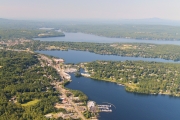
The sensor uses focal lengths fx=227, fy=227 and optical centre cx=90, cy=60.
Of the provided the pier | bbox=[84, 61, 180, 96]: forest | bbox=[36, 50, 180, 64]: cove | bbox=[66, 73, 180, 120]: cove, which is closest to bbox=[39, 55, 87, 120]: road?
bbox=[66, 73, 180, 120]: cove

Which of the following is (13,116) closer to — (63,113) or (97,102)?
(63,113)

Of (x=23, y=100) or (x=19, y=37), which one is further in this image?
(x=19, y=37)

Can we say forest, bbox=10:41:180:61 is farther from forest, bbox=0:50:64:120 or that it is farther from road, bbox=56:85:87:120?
road, bbox=56:85:87:120

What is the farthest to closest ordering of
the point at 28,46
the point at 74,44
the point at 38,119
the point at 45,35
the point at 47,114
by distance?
the point at 45,35 < the point at 74,44 < the point at 28,46 < the point at 47,114 < the point at 38,119

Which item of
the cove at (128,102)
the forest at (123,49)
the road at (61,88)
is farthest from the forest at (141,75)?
the forest at (123,49)

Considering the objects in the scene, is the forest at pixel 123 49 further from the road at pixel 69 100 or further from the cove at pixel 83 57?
the road at pixel 69 100

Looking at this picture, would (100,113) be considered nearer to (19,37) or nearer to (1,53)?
(1,53)

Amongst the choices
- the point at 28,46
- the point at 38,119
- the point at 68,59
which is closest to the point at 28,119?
the point at 38,119

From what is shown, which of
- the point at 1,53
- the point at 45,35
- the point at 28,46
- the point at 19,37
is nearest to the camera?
the point at 1,53

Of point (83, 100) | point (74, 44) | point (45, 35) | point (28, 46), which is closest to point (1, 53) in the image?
point (28, 46)
